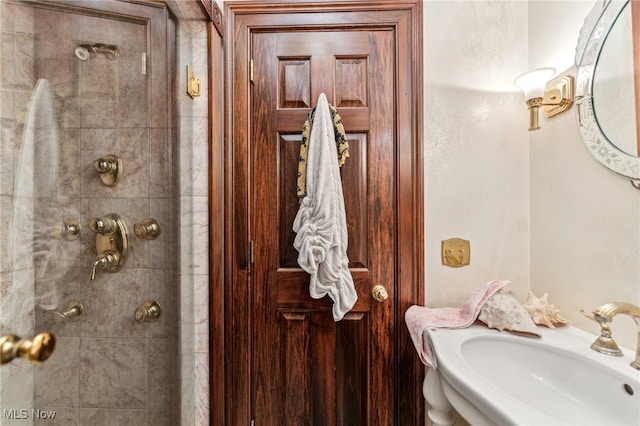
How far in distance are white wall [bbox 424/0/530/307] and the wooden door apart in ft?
0.61

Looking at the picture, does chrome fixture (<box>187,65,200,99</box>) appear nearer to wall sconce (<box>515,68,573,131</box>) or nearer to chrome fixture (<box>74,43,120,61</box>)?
chrome fixture (<box>74,43,120,61</box>)

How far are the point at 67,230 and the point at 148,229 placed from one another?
21cm

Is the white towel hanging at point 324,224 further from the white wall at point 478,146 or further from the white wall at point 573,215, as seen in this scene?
the white wall at point 573,215

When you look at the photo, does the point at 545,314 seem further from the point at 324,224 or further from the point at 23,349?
Answer: the point at 23,349

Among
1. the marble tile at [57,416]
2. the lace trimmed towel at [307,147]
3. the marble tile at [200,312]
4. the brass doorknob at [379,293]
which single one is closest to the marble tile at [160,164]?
the marble tile at [200,312]

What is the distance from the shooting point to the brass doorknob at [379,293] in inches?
41.5

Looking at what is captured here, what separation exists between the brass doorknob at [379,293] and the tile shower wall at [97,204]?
2.69 feet

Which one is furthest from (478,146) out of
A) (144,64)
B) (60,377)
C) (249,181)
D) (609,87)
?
(60,377)

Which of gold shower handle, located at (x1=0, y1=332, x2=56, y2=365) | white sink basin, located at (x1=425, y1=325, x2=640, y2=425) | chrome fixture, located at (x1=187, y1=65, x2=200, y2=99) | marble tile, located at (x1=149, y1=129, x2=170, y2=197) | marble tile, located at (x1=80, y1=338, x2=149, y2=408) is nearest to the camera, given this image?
gold shower handle, located at (x1=0, y1=332, x2=56, y2=365)

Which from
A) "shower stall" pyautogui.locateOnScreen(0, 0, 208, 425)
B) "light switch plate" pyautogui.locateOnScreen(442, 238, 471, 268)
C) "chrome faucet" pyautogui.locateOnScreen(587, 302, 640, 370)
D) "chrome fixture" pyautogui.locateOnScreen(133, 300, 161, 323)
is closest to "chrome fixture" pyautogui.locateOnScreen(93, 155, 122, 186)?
"shower stall" pyautogui.locateOnScreen(0, 0, 208, 425)

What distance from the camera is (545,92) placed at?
97 cm

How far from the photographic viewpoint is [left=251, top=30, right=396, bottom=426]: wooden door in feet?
3.51

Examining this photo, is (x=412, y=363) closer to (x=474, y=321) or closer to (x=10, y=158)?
(x=474, y=321)

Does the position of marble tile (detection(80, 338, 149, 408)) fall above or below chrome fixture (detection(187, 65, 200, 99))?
below
